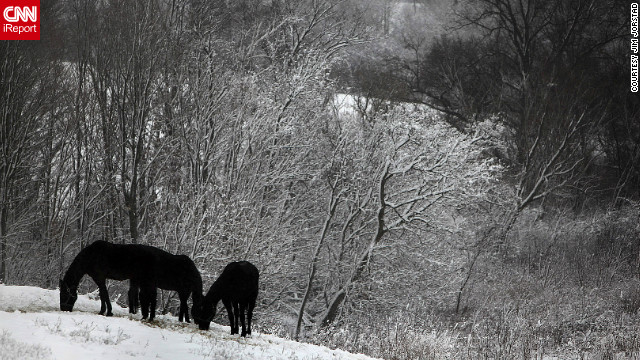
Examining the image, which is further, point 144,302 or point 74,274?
point 144,302

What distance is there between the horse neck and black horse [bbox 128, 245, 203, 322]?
2.60 feet

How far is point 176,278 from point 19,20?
32.6ft

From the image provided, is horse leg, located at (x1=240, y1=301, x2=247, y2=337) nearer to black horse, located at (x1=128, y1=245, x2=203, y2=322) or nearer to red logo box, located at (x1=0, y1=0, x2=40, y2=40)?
black horse, located at (x1=128, y1=245, x2=203, y2=322)

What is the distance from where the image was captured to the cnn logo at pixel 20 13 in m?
16.1

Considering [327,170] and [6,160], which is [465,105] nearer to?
[327,170]

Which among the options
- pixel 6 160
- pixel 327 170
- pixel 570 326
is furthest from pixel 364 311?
pixel 6 160

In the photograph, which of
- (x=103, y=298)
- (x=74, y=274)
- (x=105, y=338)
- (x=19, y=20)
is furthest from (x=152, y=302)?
(x=19, y=20)

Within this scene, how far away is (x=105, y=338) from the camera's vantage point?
27.1ft

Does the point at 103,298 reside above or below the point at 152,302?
above

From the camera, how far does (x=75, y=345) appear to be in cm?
780

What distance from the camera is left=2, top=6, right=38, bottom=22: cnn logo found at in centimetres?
1610

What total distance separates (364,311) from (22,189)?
11308 mm

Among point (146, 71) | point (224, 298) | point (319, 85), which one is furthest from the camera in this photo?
point (319, 85)

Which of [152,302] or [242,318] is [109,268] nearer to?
[152,302]
